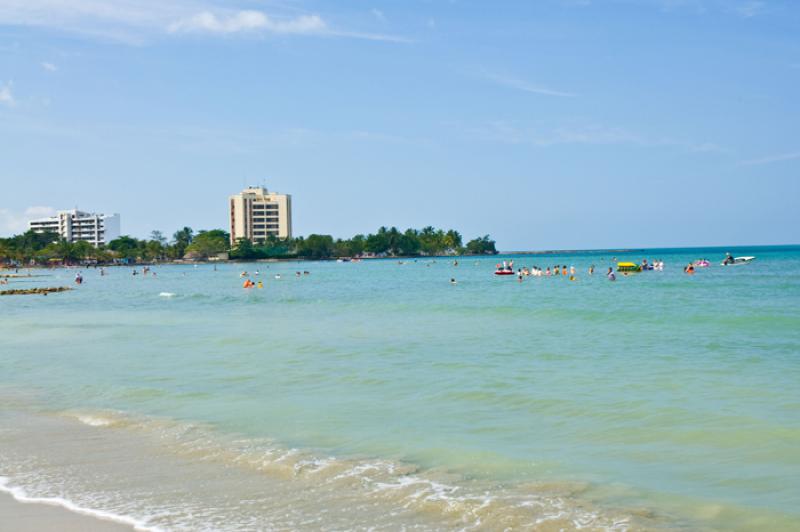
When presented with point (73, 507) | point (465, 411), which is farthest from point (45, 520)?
point (465, 411)

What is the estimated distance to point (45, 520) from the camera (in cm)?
635

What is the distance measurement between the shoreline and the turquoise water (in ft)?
0.99

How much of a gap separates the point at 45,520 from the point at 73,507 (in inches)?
13.9

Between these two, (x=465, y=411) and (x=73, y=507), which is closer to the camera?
(x=73, y=507)

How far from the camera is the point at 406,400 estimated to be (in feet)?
38.8

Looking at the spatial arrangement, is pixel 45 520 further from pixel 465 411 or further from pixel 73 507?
pixel 465 411

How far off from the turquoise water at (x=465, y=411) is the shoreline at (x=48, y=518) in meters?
0.30

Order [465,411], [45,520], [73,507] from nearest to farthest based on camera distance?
[45,520], [73,507], [465,411]

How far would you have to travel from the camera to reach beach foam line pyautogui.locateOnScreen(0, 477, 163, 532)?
6.24 m

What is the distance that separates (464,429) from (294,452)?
88.9 inches

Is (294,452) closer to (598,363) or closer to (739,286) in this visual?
(598,363)

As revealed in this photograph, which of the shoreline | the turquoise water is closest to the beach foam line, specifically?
the shoreline

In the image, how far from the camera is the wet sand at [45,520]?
20.1ft

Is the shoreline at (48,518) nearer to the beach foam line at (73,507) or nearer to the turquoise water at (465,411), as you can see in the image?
the beach foam line at (73,507)
